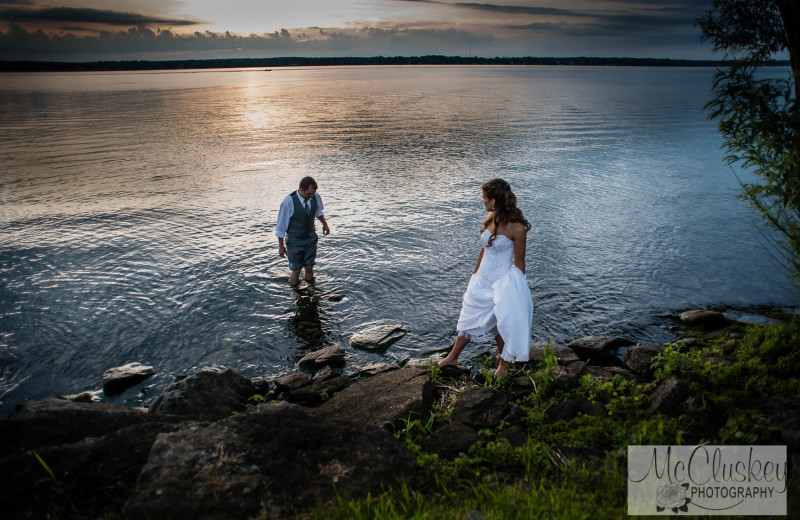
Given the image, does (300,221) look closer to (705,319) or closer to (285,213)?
(285,213)

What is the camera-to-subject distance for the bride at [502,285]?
251 inches

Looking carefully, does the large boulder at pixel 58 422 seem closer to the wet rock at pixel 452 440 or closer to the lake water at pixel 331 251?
the lake water at pixel 331 251

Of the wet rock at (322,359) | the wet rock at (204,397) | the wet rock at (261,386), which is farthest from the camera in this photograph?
the wet rock at (322,359)

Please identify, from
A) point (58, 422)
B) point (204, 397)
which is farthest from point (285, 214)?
point (58, 422)

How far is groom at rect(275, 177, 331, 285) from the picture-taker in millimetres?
10367

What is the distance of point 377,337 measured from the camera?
8922 millimetres

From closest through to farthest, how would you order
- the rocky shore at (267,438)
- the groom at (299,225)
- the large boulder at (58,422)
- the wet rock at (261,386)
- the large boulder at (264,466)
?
the large boulder at (264,466) → the rocky shore at (267,438) → the large boulder at (58,422) → the wet rock at (261,386) → the groom at (299,225)

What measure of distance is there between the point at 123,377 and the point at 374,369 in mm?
4046

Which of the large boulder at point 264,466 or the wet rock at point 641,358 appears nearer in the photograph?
the large boulder at point 264,466

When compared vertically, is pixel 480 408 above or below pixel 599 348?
above

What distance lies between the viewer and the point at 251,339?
353 inches

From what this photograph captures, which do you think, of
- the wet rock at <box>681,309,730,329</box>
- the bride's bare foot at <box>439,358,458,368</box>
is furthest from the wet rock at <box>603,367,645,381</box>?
the wet rock at <box>681,309,730,329</box>

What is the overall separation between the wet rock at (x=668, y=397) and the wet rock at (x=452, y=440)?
2.05m

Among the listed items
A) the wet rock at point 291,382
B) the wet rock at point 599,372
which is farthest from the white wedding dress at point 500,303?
the wet rock at point 291,382
